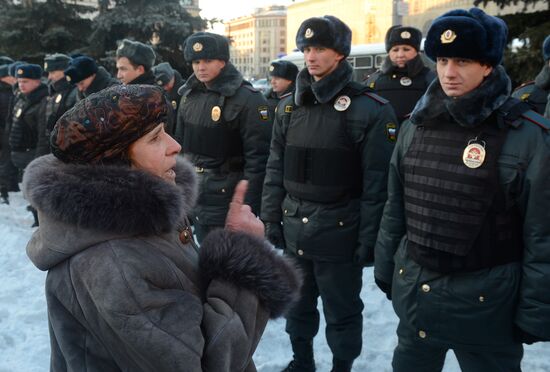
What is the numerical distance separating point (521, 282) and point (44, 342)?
3.48 meters

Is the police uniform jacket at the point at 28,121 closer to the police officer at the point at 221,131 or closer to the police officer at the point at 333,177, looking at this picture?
the police officer at the point at 221,131

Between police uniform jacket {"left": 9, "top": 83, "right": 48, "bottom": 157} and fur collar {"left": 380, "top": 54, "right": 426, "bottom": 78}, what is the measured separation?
16.1 feet

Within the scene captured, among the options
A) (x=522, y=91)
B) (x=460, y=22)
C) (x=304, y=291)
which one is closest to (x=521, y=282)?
(x=460, y=22)

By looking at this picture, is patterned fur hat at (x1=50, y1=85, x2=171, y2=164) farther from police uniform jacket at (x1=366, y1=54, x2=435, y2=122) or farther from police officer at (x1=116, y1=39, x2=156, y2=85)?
police uniform jacket at (x1=366, y1=54, x2=435, y2=122)

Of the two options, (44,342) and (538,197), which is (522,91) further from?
(44,342)

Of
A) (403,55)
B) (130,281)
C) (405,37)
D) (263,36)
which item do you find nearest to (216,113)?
(130,281)

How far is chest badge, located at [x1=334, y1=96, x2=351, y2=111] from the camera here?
3.15 meters

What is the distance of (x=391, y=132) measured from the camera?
317 cm

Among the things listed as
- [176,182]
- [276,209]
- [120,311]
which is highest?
[176,182]

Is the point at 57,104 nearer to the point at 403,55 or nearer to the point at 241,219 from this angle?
the point at 403,55

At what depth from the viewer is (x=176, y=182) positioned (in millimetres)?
1888

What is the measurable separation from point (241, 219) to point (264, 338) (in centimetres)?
250

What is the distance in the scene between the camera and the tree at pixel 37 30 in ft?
49.6

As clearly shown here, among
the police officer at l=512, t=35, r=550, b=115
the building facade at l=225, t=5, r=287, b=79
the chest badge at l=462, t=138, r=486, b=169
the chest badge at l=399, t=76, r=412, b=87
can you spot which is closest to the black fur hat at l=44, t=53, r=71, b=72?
the chest badge at l=399, t=76, r=412, b=87
